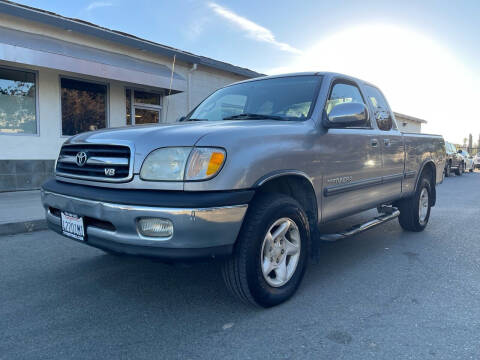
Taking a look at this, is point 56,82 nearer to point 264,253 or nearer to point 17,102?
point 17,102

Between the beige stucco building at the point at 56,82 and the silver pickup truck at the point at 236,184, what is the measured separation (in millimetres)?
5065

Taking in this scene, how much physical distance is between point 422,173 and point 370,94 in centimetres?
161

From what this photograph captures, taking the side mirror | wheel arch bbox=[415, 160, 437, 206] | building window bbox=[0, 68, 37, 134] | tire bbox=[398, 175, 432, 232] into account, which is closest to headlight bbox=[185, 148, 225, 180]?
the side mirror

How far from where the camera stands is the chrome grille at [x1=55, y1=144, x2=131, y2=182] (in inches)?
96.9

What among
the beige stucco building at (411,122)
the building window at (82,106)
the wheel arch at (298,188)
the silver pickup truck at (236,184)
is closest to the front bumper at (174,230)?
the silver pickup truck at (236,184)

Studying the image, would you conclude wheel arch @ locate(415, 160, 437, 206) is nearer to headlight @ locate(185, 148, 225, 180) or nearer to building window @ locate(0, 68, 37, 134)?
headlight @ locate(185, 148, 225, 180)

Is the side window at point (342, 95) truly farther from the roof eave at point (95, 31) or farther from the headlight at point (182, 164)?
the roof eave at point (95, 31)

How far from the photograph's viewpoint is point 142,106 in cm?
1069

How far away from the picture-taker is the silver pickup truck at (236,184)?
7.45 feet

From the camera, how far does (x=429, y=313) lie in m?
2.65

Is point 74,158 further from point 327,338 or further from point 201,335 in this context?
point 327,338

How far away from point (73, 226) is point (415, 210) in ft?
14.2

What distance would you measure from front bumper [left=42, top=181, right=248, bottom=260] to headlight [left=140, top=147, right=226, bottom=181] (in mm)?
209

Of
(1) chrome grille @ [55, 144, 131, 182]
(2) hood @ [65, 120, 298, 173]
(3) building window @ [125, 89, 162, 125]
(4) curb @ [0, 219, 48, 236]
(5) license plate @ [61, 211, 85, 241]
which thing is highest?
(3) building window @ [125, 89, 162, 125]
